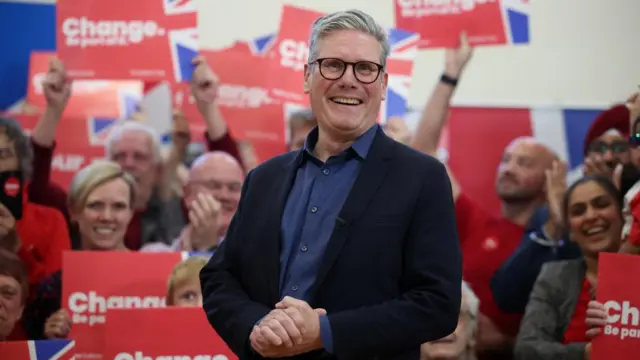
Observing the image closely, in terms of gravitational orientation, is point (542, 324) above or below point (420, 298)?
below

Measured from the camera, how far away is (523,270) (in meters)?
3.72

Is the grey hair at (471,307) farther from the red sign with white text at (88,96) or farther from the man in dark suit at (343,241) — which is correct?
the red sign with white text at (88,96)

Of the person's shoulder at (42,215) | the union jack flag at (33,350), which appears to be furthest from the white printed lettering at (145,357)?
the person's shoulder at (42,215)

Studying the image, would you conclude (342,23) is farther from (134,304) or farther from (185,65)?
(185,65)

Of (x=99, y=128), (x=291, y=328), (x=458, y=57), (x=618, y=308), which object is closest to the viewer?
(x=291, y=328)

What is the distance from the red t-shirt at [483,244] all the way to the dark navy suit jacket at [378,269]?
86.9 inches

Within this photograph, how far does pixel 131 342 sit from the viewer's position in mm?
3062

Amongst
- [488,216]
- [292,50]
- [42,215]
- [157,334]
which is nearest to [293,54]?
[292,50]

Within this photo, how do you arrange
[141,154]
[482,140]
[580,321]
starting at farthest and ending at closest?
[482,140], [141,154], [580,321]

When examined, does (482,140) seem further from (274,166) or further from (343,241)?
(343,241)

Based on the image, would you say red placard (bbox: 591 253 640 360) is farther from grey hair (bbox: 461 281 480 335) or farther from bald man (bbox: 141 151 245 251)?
bald man (bbox: 141 151 245 251)

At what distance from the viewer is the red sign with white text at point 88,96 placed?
5734 mm

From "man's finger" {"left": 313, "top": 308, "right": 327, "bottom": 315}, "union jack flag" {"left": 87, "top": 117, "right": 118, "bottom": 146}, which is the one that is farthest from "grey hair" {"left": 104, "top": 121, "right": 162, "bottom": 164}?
"man's finger" {"left": 313, "top": 308, "right": 327, "bottom": 315}

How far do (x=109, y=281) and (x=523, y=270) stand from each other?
4.81 ft
